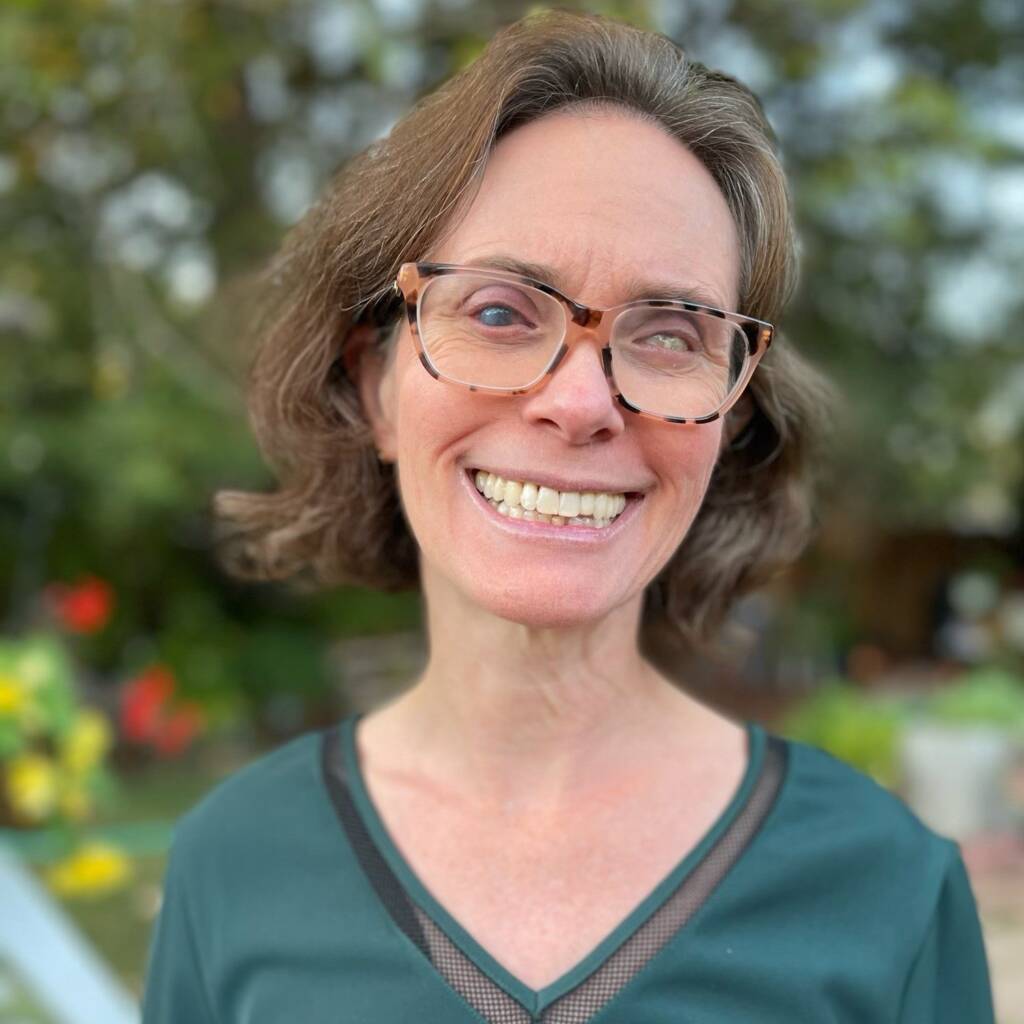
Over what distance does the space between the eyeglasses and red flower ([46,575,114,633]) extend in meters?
5.92

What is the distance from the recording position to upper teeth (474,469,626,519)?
1282 millimetres

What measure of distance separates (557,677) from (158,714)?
21.2 feet

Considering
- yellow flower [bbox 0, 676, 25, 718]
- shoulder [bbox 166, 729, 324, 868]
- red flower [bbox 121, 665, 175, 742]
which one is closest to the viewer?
shoulder [bbox 166, 729, 324, 868]

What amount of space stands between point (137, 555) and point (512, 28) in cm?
734

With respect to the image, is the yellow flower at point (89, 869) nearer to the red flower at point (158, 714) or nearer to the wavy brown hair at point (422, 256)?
the wavy brown hair at point (422, 256)

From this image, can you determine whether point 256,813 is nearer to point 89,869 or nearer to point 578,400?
point 578,400

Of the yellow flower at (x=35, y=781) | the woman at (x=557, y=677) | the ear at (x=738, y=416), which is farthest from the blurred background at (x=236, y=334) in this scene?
the ear at (x=738, y=416)

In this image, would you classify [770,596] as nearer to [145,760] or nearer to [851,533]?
[851,533]

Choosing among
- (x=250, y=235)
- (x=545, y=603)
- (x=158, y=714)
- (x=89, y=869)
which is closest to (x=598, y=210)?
(x=545, y=603)

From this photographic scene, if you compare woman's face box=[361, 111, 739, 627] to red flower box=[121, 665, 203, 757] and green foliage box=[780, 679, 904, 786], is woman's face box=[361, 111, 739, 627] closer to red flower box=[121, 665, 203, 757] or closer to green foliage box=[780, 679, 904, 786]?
green foliage box=[780, 679, 904, 786]

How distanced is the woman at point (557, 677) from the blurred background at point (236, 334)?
2.53 m

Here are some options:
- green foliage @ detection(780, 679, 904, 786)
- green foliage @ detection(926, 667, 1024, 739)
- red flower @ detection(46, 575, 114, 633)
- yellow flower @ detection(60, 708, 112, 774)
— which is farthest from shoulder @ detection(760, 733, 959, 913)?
red flower @ detection(46, 575, 114, 633)

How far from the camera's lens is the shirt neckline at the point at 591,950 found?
1.29 m

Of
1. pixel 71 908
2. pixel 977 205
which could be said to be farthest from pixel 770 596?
pixel 71 908
